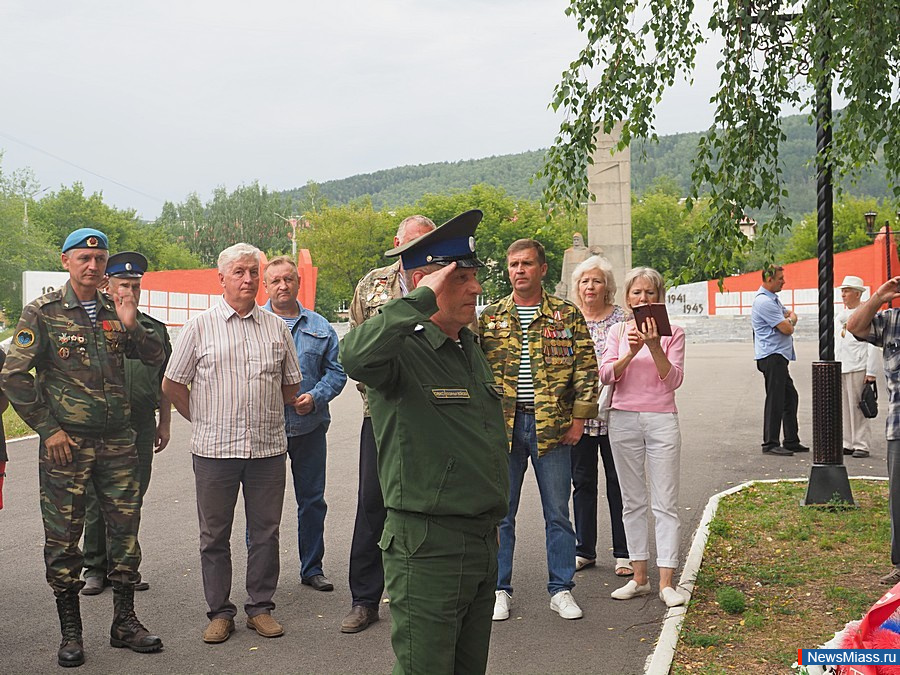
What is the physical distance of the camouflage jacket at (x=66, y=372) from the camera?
18.0ft

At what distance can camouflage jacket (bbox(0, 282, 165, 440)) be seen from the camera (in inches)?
215

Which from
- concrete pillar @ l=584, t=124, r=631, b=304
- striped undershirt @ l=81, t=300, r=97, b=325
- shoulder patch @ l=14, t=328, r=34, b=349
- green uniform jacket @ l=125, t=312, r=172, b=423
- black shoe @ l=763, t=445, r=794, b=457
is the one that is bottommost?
black shoe @ l=763, t=445, r=794, b=457

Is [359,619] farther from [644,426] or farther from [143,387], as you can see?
[143,387]

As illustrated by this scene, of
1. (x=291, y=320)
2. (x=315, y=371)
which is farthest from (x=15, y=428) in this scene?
(x=315, y=371)

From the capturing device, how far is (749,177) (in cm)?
762

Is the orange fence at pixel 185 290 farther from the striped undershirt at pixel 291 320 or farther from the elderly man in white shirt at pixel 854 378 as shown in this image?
the striped undershirt at pixel 291 320

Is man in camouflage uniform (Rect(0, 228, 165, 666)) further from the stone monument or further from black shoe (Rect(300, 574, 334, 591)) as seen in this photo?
the stone monument

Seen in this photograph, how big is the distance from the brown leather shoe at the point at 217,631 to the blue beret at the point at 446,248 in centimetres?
315

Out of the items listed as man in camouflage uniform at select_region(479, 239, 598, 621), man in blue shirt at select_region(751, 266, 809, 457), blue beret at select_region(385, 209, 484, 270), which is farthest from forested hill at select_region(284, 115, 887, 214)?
blue beret at select_region(385, 209, 484, 270)

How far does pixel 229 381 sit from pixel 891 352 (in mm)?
4252

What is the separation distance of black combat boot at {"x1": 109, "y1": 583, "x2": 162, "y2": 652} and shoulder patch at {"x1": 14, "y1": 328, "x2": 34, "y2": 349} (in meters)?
1.48

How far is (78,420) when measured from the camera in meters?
5.55

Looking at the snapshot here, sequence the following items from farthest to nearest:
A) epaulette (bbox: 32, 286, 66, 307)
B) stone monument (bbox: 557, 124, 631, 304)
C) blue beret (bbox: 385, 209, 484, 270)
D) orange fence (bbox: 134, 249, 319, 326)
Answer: stone monument (bbox: 557, 124, 631, 304) → orange fence (bbox: 134, 249, 319, 326) → epaulette (bbox: 32, 286, 66, 307) → blue beret (bbox: 385, 209, 484, 270)

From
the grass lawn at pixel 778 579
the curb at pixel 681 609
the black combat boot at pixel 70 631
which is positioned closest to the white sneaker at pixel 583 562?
the curb at pixel 681 609
